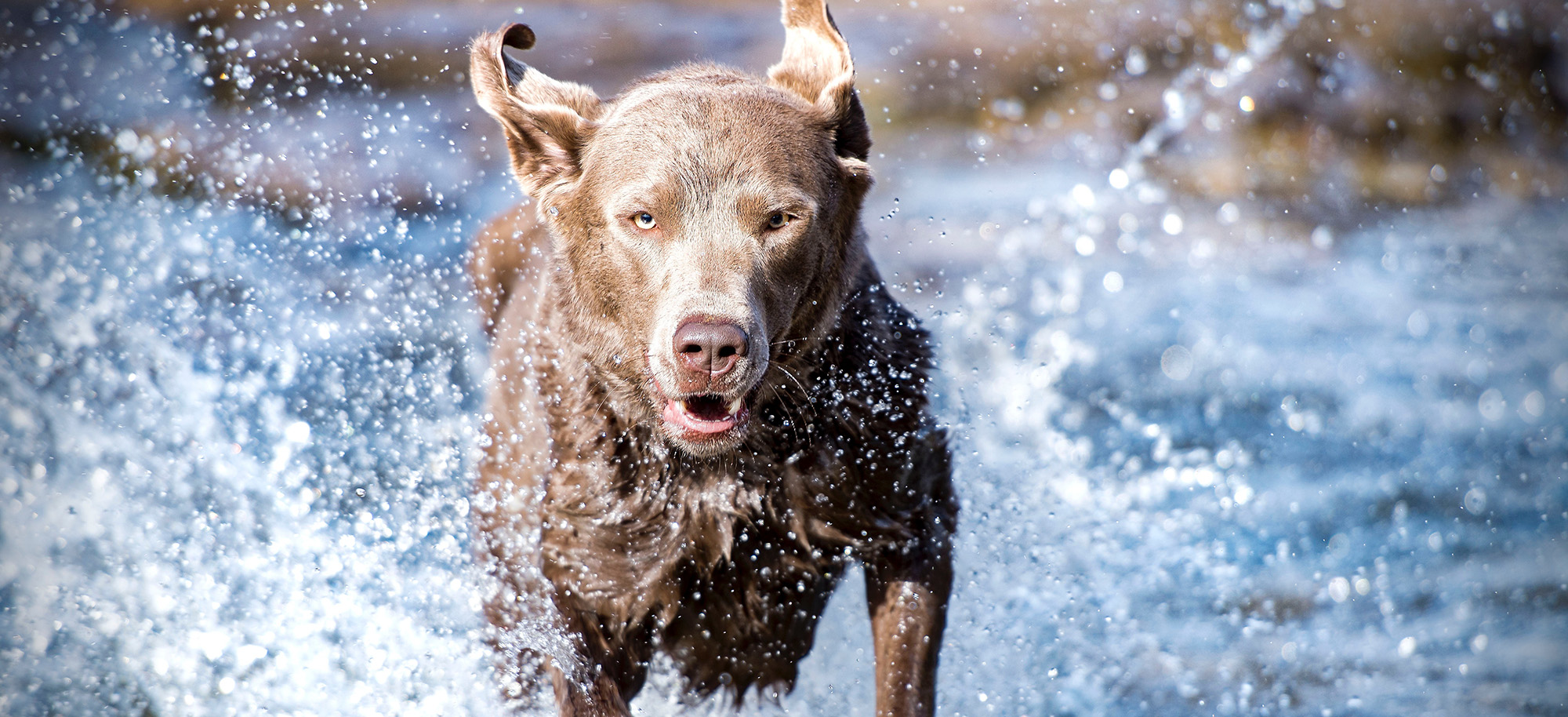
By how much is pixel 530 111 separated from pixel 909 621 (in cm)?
181

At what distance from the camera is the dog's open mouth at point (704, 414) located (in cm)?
319

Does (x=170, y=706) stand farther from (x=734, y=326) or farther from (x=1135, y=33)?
(x=1135, y=33)

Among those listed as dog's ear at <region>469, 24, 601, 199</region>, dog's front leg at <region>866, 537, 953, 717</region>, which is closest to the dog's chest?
dog's front leg at <region>866, 537, 953, 717</region>

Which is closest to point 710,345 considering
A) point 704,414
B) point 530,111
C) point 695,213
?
point 704,414

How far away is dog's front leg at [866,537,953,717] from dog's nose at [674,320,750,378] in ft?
3.27

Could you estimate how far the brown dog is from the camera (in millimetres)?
3264

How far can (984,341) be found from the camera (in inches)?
311

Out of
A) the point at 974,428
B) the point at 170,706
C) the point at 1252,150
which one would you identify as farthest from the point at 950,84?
the point at 170,706

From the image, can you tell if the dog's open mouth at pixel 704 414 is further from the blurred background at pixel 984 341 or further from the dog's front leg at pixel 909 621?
the blurred background at pixel 984 341

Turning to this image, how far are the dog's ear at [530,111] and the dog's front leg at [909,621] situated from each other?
1.50 m

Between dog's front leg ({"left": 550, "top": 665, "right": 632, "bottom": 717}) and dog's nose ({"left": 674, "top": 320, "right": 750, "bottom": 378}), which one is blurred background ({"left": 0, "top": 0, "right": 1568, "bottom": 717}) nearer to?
dog's front leg ({"left": 550, "top": 665, "right": 632, "bottom": 717})

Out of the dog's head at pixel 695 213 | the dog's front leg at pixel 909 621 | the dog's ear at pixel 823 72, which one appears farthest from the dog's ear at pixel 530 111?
the dog's front leg at pixel 909 621

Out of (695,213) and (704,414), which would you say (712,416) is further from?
(695,213)

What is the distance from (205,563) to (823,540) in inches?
113
